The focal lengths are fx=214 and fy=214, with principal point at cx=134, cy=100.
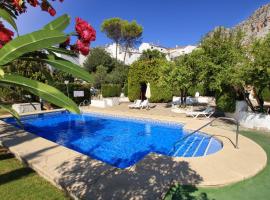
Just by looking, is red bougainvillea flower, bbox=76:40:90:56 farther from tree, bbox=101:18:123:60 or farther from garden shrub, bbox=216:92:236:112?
tree, bbox=101:18:123:60

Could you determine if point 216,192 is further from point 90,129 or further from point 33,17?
point 90,129

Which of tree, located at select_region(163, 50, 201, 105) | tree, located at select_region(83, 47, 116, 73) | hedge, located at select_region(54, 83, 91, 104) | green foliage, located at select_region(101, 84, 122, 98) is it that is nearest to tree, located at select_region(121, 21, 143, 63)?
tree, located at select_region(83, 47, 116, 73)

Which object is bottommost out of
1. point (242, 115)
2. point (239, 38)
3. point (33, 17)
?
point (242, 115)

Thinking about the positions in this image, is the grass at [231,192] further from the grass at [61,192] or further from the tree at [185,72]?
the tree at [185,72]

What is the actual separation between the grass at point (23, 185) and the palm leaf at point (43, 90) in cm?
492

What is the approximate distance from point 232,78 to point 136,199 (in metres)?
9.75

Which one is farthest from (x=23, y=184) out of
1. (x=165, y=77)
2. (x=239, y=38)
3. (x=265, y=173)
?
(x=165, y=77)

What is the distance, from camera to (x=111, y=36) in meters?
57.3

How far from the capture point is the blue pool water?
1080cm

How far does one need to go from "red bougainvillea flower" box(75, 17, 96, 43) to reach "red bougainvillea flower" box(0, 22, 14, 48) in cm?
50

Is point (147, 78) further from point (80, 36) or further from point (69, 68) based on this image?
point (69, 68)

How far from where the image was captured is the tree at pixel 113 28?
55375 millimetres

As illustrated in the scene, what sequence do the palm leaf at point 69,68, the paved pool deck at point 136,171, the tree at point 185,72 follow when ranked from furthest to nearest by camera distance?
the tree at point 185,72 < the paved pool deck at point 136,171 < the palm leaf at point 69,68

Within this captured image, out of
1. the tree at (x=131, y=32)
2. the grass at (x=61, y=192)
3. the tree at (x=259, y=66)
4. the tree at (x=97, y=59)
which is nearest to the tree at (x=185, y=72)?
the tree at (x=259, y=66)
